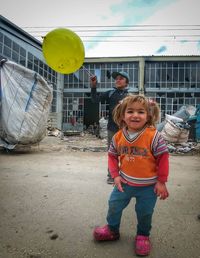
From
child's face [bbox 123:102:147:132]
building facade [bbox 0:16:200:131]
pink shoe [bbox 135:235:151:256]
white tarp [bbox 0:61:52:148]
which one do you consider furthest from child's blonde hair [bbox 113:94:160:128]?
building facade [bbox 0:16:200:131]

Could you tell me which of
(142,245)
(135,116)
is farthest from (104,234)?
(135,116)

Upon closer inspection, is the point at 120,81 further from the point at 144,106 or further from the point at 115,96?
the point at 144,106

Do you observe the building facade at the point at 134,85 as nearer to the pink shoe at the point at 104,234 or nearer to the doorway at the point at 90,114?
the doorway at the point at 90,114

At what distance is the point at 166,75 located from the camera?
17.5m

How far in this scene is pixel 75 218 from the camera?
2.31 metres

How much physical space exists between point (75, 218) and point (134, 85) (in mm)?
16091

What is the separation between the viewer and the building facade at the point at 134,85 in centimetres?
1725

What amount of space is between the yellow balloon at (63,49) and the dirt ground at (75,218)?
66.2 inches

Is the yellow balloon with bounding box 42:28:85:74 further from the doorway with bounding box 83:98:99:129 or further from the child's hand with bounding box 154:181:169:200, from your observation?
the doorway with bounding box 83:98:99:129

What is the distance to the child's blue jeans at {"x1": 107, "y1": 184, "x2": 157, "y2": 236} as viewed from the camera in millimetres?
1816

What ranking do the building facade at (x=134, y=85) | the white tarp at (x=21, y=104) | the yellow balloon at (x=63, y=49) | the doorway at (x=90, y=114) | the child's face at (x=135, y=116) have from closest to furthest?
the child's face at (x=135, y=116), the yellow balloon at (x=63, y=49), the white tarp at (x=21, y=104), the building facade at (x=134, y=85), the doorway at (x=90, y=114)

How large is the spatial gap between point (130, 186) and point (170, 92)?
16.5m

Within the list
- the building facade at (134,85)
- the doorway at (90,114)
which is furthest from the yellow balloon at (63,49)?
the doorway at (90,114)

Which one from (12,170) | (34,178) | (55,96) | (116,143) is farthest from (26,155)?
(55,96)
